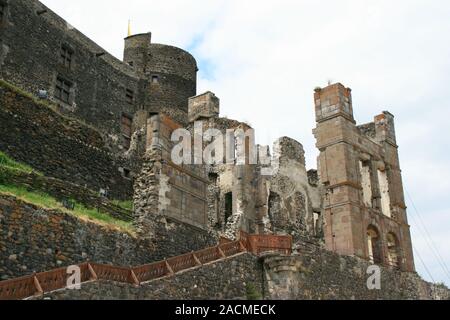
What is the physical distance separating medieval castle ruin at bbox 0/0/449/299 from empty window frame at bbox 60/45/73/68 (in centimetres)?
8

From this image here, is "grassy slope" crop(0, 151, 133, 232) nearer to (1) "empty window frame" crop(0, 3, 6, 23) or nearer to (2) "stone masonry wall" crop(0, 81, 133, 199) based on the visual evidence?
(2) "stone masonry wall" crop(0, 81, 133, 199)

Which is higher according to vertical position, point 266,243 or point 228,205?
point 228,205

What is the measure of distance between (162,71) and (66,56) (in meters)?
9.38

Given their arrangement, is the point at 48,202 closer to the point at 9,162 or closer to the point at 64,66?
the point at 9,162

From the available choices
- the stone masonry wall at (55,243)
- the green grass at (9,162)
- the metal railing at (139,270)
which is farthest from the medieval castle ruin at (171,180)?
the green grass at (9,162)

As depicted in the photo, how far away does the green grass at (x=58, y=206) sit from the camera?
52.1 feet

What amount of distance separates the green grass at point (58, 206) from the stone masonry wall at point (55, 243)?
31 cm

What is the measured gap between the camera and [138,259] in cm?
1827

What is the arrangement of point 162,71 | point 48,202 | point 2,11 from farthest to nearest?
1. point 162,71
2. point 2,11
3. point 48,202

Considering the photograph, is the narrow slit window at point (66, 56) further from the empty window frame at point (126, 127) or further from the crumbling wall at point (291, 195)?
the crumbling wall at point (291, 195)

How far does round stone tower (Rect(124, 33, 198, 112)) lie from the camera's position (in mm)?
40656

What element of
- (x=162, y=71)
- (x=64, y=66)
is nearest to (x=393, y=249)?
(x=64, y=66)

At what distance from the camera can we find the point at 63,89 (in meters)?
32.8

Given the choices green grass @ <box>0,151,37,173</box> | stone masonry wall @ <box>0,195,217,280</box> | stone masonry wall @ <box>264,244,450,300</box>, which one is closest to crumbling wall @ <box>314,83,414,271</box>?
stone masonry wall @ <box>264,244,450,300</box>
